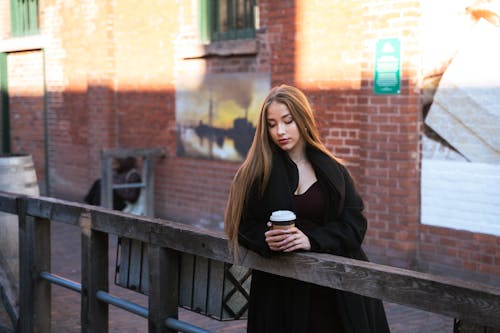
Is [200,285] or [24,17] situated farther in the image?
[24,17]

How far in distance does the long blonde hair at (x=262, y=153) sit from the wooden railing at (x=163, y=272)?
0.26m

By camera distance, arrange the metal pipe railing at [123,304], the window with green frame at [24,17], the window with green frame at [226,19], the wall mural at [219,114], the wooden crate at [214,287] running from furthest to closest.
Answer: the window with green frame at [24,17] < the window with green frame at [226,19] < the wall mural at [219,114] < the metal pipe railing at [123,304] < the wooden crate at [214,287]

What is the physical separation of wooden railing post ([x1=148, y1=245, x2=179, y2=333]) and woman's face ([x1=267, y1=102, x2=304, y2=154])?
1.13 meters

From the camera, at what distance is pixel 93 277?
481 cm

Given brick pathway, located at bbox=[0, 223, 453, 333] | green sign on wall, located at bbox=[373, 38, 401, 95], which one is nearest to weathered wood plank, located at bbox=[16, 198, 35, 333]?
brick pathway, located at bbox=[0, 223, 453, 333]

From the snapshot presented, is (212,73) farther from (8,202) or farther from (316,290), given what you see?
(316,290)

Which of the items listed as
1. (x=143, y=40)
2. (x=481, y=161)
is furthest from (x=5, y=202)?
(x=143, y=40)

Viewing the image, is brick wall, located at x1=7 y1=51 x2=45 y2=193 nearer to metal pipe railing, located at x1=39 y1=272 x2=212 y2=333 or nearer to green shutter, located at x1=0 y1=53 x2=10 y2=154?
green shutter, located at x1=0 y1=53 x2=10 y2=154

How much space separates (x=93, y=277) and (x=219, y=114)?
5.40m

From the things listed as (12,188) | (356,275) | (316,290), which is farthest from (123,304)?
(12,188)

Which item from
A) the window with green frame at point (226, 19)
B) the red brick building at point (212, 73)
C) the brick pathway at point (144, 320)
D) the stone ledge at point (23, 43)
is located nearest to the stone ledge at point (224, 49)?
the red brick building at point (212, 73)

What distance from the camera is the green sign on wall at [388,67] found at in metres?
7.50

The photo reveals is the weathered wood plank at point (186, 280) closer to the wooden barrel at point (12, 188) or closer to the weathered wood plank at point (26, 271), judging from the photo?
the weathered wood plank at point (26, 271)

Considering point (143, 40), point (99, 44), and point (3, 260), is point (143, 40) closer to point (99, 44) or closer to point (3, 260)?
point (99, 44)
